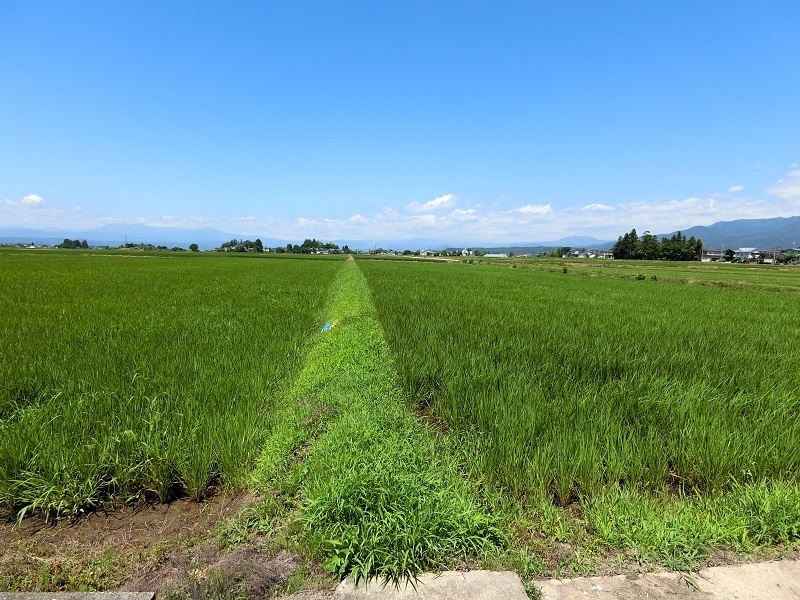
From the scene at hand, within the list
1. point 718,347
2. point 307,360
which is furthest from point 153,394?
point 718,347

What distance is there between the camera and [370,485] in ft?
6.60

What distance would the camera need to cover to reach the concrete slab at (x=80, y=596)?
144 cm

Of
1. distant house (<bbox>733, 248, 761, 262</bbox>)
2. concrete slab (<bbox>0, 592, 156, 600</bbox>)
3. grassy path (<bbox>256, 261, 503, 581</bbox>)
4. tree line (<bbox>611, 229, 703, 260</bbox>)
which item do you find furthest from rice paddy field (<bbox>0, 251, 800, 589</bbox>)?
distant house (<bbox>733, 248, 761, 262</bbox>)

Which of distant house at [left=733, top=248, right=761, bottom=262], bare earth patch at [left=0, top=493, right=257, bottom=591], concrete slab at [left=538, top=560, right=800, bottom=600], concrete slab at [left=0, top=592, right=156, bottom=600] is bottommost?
bare earth patch at [left=0, top=493, right=257, bottom=591]

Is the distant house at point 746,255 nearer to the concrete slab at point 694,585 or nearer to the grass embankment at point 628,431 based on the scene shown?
Answer: the grass embankment at point 628,431

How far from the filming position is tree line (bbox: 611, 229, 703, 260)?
3398 inches

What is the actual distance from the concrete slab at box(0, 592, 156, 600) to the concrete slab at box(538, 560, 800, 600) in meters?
1.68

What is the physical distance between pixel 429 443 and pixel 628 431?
1.54 m

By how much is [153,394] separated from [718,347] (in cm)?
730

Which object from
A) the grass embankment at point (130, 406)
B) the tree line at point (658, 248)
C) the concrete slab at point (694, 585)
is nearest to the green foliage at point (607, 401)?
the concrete slab at point (694, 585)

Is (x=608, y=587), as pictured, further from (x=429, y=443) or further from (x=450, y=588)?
(x=429, y=443)

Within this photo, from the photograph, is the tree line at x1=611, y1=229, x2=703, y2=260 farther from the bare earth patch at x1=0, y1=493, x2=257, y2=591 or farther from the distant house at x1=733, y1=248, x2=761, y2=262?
the bare earth patch at x1=0, y1=493, x2=257, y2=591

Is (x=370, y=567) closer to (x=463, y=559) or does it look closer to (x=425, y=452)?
(x=463, y=559)

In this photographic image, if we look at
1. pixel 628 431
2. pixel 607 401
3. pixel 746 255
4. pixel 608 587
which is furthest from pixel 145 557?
pixel 746 255
